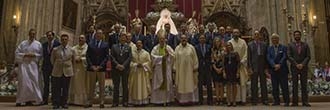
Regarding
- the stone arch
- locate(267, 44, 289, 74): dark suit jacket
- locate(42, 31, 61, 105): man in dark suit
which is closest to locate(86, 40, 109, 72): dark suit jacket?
locate(42, 31, 61, 105): man in dark suit

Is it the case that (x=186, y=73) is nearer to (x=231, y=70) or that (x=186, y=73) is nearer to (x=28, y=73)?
(x=231, y=70)

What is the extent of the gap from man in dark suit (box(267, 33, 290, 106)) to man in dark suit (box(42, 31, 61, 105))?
193 inches

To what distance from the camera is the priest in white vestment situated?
28.1 feet

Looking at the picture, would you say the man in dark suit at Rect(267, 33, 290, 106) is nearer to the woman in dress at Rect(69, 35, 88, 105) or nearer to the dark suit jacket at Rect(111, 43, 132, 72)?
the dark suit jacket at Rect(111, 43, 132, 72)

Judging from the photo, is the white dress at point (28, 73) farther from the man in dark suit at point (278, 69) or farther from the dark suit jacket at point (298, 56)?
the dark suit jacket at point (298, 56)

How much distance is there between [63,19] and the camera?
1647 cm

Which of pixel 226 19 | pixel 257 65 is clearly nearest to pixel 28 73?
pixel 257 65

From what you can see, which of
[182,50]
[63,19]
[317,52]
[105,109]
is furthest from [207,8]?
[105,109]

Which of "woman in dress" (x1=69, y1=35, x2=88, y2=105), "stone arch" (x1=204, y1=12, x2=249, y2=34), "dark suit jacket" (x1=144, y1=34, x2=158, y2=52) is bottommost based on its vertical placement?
"woman in dress" (x1=69, y1=35, x2=88, y2=105)

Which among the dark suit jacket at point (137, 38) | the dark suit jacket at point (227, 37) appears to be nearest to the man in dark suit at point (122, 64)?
the dark suit jacket at point (137, 38)

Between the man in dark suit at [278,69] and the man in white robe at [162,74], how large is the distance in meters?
2.27

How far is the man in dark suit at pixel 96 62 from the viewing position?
8.11 m

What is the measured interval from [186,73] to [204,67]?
516mm

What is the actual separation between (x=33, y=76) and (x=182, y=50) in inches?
138
